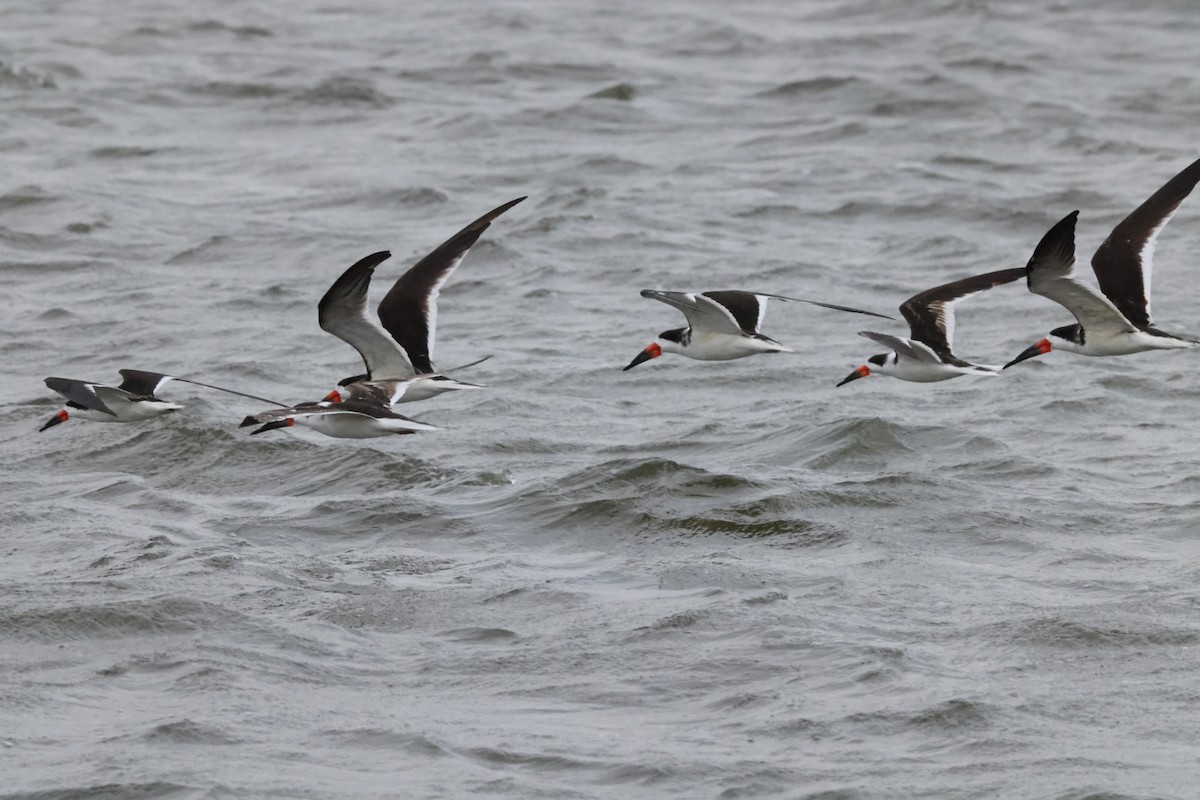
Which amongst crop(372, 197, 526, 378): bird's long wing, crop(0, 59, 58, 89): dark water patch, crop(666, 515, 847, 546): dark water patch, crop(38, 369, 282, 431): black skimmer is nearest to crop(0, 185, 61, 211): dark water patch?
crop(0, 59, 58, 89): dark water patch

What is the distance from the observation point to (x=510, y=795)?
862 cm

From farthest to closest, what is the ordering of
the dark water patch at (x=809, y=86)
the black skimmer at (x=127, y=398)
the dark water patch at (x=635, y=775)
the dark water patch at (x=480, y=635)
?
1. the dark water patch at (x=809, y=86)
2. the black skimmer at (x=127, y=398)
3. the dark water patch at (x=480, y=635)
4. the dark water patch at (x=635, y=775)

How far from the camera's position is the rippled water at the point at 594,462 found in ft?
30.6

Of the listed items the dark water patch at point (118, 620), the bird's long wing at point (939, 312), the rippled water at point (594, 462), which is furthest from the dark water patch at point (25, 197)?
the bird's long wing at point (939, 312)

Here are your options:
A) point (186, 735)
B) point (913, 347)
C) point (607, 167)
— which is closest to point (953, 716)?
point (913, 347)

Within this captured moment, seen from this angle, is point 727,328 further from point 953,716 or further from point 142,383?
point 953,716

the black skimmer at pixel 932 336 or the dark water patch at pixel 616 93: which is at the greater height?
the black skimmer at pixel 932 336

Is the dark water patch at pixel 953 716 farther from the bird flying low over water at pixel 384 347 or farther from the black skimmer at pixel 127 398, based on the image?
the black skimmer at pixel 127 398

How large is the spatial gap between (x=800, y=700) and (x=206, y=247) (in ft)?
38.6

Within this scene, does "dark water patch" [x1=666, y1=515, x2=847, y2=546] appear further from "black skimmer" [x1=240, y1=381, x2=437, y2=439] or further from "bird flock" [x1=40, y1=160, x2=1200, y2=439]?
"black skimmer" [x1=240, y1=381, x2=437, y2=439]

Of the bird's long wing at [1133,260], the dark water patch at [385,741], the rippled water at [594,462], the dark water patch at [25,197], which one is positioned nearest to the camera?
the dark water patch at [385,741]

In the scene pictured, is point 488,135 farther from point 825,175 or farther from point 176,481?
point 176,481

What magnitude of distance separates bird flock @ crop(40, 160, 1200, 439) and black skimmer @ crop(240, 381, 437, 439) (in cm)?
1

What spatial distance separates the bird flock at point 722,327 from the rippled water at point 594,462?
86 centimetres
